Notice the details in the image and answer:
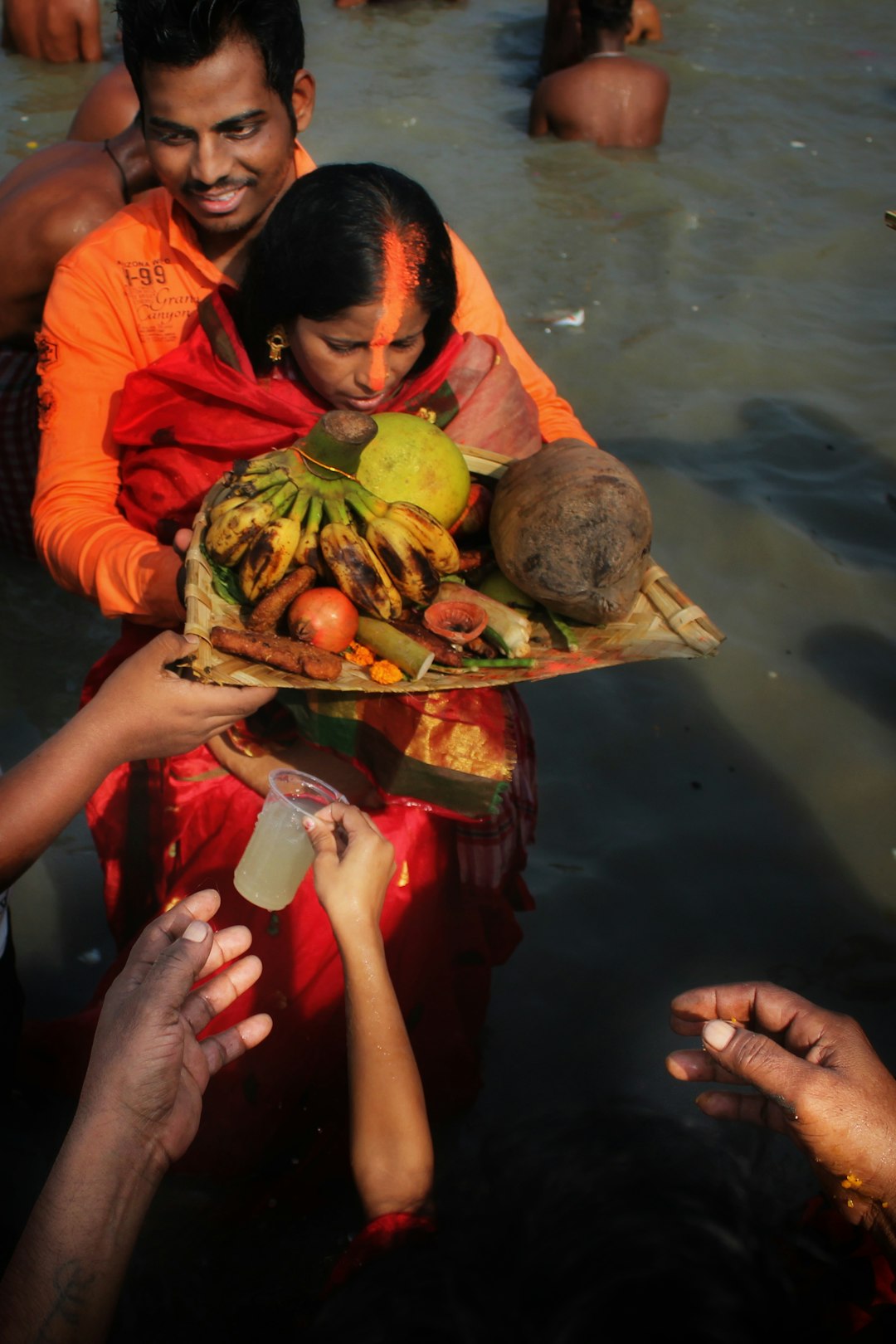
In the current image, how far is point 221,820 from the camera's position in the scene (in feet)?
8.20

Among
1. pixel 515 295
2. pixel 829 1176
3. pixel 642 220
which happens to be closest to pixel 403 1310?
pixel 829 1176

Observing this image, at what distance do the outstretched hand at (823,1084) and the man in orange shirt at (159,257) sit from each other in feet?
4.74

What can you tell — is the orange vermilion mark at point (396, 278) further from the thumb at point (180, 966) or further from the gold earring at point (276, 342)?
the thumb at point (180, 966)

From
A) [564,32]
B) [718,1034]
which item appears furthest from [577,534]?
[564,32]

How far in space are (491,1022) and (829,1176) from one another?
52.1 inches

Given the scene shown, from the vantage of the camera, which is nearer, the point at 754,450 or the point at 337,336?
the point at 337,336

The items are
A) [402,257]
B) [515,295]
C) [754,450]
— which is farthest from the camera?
[515,295]

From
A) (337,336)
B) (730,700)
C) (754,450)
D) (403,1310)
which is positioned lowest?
(730,700)

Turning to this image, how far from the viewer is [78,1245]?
1.42 m

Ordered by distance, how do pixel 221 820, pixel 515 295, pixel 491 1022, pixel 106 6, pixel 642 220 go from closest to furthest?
pixel 221 820 < pixel 491 1022 < pixel 515 295 < pixel 642 220 < pixel 106 6

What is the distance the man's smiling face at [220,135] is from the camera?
2342 millimetres

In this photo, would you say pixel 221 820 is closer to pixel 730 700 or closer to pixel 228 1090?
pixel 228 1090

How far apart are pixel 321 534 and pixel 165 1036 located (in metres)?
1.01

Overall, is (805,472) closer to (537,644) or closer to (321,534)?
(537,644)
